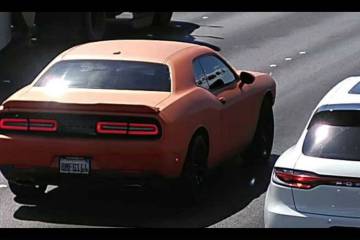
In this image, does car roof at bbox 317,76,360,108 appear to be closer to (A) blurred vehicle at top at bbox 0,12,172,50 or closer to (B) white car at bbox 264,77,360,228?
(B) white car at bbox 264,77,360,228

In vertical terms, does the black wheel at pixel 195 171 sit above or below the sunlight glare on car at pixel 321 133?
below

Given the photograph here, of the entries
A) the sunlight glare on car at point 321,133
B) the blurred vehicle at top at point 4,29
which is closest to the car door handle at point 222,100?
the sunlight glare on car at point 321,133

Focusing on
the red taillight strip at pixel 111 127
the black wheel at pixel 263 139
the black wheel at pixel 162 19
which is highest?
the red taillight strip at pixel 111 127

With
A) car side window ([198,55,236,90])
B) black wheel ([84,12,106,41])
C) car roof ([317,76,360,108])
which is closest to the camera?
car roof ([317,76,360,108])

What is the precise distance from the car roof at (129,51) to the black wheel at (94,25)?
10.2 metres

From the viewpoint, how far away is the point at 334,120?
7.54m

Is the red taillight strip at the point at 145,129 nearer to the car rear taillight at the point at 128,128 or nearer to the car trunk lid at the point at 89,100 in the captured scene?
the car rear taillight at the point at 128,128

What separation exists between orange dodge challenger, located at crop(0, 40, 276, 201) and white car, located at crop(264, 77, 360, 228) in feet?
5.73

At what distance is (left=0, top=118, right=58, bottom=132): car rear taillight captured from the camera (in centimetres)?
907

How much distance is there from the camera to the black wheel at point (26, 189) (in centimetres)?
979

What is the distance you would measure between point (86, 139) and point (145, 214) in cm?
106

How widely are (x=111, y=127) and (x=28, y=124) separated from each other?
32.0 inches

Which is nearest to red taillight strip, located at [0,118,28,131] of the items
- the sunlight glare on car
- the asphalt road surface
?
the asphalt road surface

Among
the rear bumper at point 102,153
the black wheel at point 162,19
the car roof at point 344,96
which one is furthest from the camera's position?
the black wheel at point 162,19
